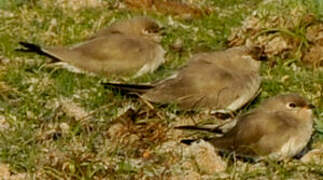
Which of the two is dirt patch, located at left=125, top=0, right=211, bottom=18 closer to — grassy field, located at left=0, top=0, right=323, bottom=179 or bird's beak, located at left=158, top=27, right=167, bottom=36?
grassy field, located at left=0, top=0, right=323, bottom=179

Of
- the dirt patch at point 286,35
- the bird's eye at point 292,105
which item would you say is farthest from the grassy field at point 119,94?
the bird's eye at point 292,105

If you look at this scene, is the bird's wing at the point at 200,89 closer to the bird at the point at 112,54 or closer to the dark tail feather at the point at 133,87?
the dark tail feather at the point at 133,87

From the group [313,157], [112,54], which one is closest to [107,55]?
[112,54]

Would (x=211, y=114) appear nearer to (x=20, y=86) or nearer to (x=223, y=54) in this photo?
(x=223, y=54)

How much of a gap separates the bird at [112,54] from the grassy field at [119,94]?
0.09 metres

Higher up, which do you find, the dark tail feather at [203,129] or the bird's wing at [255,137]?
the bird's wing at [255,137]

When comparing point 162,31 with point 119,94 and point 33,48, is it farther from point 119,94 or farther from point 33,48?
point 119,94

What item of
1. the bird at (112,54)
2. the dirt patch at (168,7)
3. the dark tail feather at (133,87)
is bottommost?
the dirt patch at (168,7)

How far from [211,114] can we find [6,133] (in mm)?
1521

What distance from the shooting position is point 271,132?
6.88 metres

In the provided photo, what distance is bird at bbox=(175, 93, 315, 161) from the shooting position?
681 centimetres

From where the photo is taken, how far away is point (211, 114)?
7781 mm

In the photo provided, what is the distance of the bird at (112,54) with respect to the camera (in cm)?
848

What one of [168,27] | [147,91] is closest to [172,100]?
[147,91]
